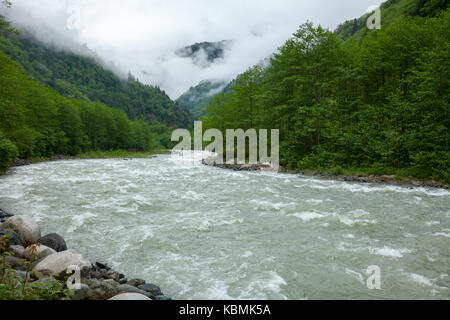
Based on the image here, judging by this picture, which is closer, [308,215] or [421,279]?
[421,279]

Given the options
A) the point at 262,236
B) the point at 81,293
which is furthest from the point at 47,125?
the point at 81,293

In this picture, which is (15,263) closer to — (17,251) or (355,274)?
(17,251)

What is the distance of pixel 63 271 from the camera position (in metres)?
5.15

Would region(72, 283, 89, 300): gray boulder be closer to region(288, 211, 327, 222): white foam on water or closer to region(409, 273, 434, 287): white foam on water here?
region(409, 273, 434, 287): white foam on water

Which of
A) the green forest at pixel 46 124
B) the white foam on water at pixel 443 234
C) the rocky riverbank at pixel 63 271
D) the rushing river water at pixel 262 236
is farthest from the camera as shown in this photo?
the green forest at pixel 46 124

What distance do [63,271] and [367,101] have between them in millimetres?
29794

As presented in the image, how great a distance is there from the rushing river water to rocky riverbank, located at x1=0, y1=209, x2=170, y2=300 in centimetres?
58

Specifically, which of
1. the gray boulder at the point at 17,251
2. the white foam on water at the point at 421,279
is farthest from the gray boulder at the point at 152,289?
the white foam on water at the point at 421,279

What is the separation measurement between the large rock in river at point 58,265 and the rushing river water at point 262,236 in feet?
3.92

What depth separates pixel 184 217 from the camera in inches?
412

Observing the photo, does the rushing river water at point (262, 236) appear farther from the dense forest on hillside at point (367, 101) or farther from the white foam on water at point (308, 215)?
the dense forest on hillside at point (367, 101)

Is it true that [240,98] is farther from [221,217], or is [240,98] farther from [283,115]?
[221,217]

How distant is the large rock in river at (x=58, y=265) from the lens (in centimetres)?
508
